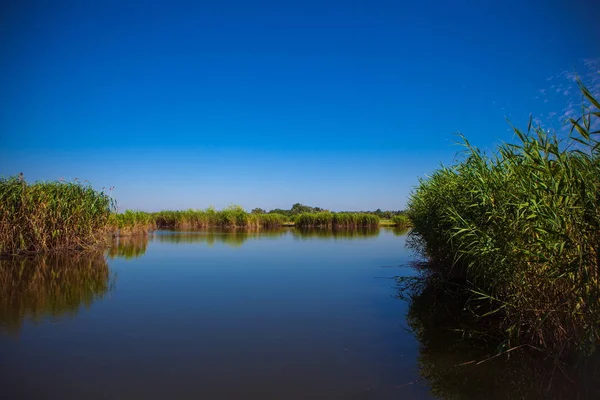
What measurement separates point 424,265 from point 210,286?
765 centimetres

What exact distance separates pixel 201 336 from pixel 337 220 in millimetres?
41280

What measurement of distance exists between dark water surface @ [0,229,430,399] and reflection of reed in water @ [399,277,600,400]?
0.90 ft

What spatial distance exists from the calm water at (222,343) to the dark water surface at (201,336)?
0.07 feet

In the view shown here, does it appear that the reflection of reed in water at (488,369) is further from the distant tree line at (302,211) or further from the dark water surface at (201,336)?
the distant tree line at (302,211)

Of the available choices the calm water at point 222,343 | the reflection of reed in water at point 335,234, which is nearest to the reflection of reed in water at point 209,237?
the reflection of reed in water at point 335,234

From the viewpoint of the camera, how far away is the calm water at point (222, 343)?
4.04 m

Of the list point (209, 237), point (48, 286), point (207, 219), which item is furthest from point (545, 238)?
point (207, 219)

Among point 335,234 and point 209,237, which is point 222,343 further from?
point 335,234

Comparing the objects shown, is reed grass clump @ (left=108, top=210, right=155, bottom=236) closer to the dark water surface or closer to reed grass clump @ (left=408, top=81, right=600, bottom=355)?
the dark water surface

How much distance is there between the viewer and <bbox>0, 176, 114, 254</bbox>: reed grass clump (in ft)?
41.2

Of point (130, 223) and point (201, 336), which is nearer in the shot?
point (201, 336)

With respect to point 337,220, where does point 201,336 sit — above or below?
below

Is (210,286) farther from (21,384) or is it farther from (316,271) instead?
(21,384)

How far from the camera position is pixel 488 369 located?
4539mm
